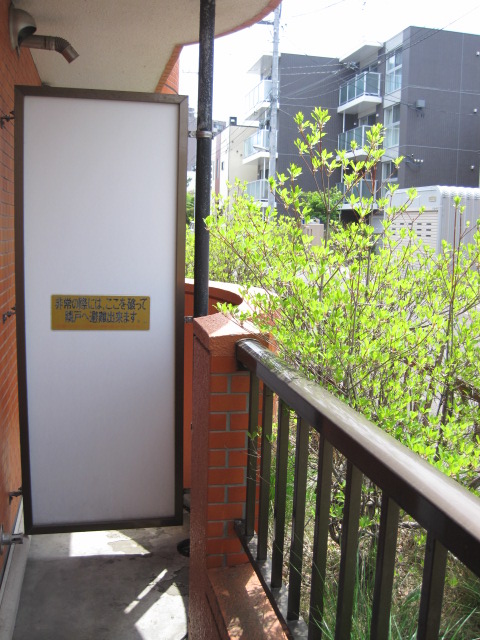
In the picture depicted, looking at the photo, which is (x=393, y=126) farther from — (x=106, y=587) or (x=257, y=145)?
(x=106, y=587)

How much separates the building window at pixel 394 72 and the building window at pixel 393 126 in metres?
0.96

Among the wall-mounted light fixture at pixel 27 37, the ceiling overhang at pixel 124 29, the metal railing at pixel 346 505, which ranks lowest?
the metal railing at pixel 346 505

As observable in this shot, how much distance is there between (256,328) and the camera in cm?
263

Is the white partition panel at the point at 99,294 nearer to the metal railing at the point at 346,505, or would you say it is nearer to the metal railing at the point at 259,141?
the metal railing at the point at 346,505

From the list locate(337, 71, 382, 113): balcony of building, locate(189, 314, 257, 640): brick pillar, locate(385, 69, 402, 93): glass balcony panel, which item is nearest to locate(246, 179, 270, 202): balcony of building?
locate(337, 71, 382, 113): balcony of building

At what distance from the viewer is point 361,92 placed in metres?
34.3

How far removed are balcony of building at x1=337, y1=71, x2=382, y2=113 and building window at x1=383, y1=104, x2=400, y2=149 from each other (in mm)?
1120

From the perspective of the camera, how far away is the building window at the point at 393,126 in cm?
3212

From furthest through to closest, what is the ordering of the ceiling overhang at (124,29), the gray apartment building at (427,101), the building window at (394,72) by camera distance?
the building window at (394,72), the gray apartment building at (427,101), the ceiling overhang at (124,29)

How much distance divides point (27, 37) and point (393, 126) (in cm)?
3132

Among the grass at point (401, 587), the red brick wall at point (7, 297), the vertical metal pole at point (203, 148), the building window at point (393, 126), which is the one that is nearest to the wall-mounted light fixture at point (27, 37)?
the red brick wall at point (7, 297)

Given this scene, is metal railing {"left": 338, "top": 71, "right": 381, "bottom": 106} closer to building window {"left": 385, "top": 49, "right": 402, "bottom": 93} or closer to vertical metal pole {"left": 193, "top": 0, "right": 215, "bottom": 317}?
building window {"left": 385, "top": 49, "right": 402, "bottom": 93}

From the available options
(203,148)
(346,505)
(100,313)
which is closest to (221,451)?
(346,505)

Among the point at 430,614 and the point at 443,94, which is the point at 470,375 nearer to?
the point at 430,614
